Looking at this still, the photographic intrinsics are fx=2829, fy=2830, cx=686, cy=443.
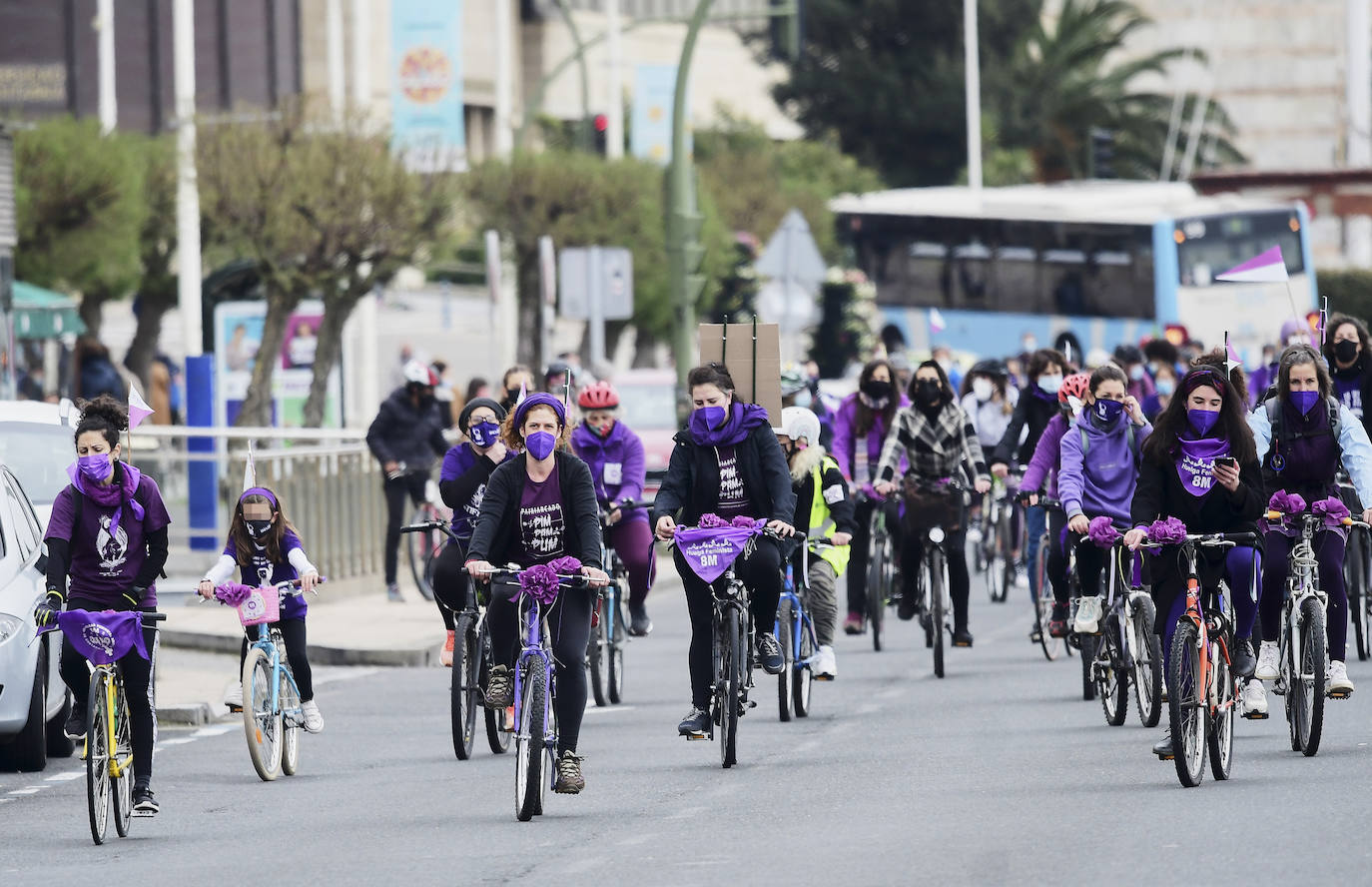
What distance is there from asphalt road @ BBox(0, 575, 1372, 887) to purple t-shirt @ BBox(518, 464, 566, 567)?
40.1 inches

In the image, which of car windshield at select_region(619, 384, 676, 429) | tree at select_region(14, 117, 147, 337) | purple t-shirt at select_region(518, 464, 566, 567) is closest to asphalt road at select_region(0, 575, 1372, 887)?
purple t-shirt at select_region(518, 464, 566, 567)

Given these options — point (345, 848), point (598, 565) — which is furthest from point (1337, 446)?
point (345, 848)

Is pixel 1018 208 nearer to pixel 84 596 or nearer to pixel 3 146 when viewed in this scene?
pixel 3 146

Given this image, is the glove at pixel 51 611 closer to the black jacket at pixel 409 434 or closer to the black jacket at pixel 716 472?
the black jacket at pixel 716 472

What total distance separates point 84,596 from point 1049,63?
208ft

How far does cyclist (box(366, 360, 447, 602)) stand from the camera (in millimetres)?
21297

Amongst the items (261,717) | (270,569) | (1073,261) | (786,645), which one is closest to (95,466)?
(270,569)

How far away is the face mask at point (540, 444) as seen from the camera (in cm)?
1067

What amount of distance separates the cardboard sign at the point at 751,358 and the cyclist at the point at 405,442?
21.2ft

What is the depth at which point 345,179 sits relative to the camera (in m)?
31.8

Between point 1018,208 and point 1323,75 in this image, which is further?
point 1323,75

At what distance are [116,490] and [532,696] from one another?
6.12ft

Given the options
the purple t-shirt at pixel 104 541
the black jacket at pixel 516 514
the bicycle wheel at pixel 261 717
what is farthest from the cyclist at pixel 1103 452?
the purple t-shirt at pixel 104 541

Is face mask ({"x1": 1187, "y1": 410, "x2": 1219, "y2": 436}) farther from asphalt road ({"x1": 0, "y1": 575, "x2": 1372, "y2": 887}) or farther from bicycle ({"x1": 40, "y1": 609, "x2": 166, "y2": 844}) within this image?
bicycle ({"x1": 40, "y1": 609, "x2": 166, "y2": 844})
